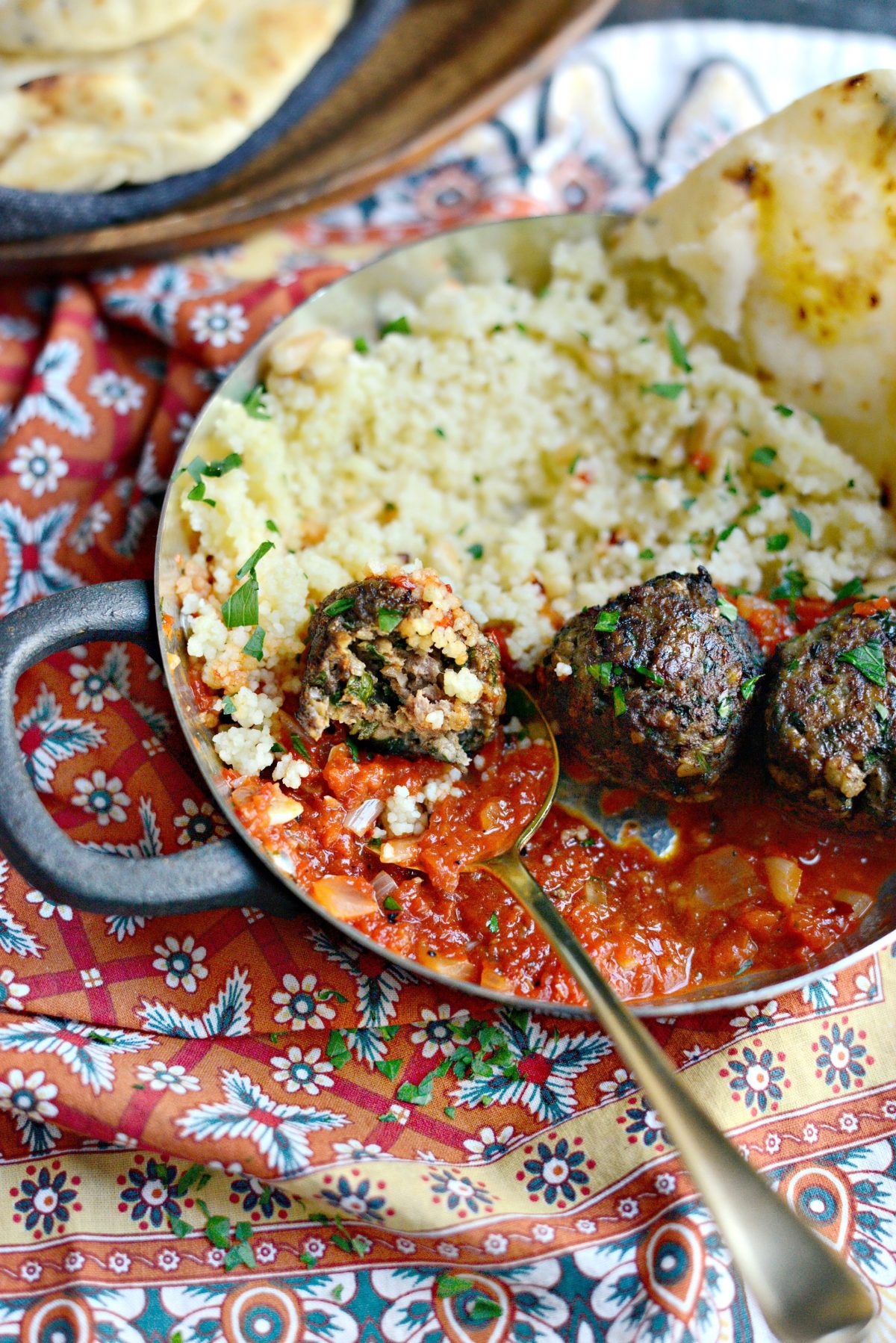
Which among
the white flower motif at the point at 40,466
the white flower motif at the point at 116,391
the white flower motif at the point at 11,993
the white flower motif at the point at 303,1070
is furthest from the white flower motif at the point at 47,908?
the white flower motif at the point at 116,391

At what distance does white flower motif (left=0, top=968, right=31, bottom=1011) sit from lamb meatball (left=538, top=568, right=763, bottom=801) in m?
1.72

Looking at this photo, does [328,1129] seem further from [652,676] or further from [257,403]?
[257,403]

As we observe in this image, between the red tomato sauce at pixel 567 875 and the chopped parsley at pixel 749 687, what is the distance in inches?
11.0

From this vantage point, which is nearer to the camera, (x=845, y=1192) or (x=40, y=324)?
(x=845, y=1192)

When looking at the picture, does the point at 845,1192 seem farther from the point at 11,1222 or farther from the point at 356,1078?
the point at 11,1222

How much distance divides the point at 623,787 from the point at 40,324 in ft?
9.44

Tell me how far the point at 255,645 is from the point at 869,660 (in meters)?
1.69

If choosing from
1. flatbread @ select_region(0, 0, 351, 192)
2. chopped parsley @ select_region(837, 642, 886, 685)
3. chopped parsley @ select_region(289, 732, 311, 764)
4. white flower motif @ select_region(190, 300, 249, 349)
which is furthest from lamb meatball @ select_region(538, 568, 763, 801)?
Result: flatbread @ select_region(0, 0, 351, 192)

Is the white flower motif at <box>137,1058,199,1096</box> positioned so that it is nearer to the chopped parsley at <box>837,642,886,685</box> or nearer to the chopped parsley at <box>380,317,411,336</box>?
the chopped parsley at <box>837,642,886,685</box>

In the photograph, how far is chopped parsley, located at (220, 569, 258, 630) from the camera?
2936 mm

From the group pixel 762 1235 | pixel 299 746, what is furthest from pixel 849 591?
pixel 762 1235

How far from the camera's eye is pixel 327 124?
Answer: 4344 millimetres

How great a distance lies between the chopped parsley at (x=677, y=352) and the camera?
3.53 meters

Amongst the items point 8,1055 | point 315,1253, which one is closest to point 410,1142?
point 315,1253
